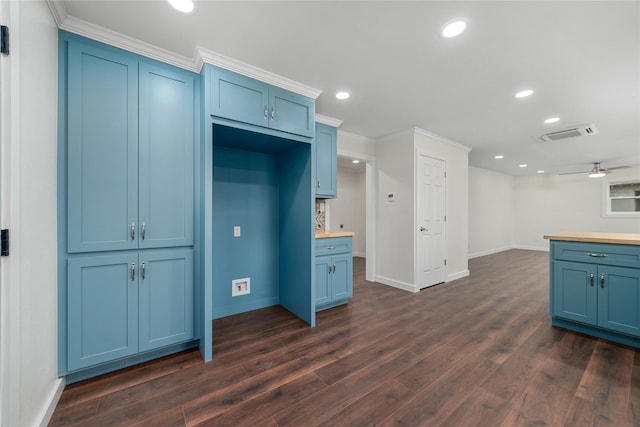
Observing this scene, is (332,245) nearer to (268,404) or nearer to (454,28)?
(268,404)

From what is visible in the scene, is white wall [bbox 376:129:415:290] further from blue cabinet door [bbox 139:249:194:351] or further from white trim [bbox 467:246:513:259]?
white trim [bbox 467:246:513:259]

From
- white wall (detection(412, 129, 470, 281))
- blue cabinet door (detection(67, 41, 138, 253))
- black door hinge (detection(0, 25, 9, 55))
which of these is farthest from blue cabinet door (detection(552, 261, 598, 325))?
black door hinge (detection(0, 25, 9, 55))

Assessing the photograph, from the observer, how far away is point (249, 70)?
7.23 ft

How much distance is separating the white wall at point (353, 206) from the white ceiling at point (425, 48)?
134 inches

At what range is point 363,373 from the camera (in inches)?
72.9

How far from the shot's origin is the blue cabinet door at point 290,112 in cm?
234

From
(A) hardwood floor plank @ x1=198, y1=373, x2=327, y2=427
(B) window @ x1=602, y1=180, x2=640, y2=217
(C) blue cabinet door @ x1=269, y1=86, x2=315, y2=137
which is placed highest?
(C) blue cabinet door @ x1=269, y1=86, x2=315, y2=137

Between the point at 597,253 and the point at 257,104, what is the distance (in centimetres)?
362

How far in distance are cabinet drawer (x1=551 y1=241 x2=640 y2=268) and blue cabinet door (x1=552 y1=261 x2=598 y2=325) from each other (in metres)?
0.07

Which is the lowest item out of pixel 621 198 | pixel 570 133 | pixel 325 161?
pixel 621 198

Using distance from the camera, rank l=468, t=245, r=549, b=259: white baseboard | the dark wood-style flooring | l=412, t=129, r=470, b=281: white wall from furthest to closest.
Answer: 1. l=468, t=245, r=549, b=259: white baseboard
2. l=412, t=129, r=470, b=281: white wall
3. the dark wood-style flooring

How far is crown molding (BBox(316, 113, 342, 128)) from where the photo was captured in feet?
10.9

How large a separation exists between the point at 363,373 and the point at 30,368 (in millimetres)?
1990

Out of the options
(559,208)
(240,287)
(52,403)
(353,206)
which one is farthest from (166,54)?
(559,208)
